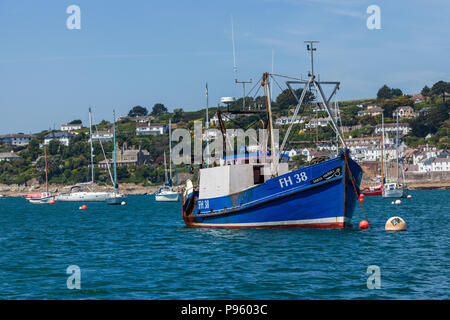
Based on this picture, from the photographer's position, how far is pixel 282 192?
3077cm

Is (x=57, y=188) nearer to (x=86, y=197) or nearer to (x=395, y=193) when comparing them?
(x=86, y=197)

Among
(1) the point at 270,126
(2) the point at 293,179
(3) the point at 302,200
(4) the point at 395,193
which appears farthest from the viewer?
(4) the point at 395,193

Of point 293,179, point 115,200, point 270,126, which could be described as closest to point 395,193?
point 115,200

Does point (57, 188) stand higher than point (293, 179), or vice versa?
point (293, 179)

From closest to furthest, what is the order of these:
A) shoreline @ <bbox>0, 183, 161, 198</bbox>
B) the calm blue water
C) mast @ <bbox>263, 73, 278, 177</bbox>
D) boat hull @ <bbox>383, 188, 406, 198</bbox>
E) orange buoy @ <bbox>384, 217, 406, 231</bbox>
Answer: the calm blue water < mast @ <bbox>263, 73, 278, 177</bbox> < orange buoy @ <bbox>384, 217, 406, 231</bbox> < boat hull @ <bbox>383, 188, 406, 198</bbox> < shoreline @ <bbox>0, 183, 161, 198</bbox>

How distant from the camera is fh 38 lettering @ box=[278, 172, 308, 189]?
99.3 feet

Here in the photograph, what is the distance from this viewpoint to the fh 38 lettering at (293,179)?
99.3ft

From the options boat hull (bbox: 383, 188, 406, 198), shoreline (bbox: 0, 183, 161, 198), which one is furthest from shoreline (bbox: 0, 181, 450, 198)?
boat hull (bbox: 383, 188, 406, 198)

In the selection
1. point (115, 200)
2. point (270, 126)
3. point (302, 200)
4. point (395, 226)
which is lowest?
point (115, 200)

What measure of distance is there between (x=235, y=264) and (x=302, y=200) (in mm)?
8498

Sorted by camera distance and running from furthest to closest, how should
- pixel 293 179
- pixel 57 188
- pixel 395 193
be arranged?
1. pixel 57 188
2. pixel 395 193
3. pixel 293 179

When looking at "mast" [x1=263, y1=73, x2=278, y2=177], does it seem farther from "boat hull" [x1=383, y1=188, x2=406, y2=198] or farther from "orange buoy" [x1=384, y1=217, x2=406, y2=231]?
"boat hull" [x1=383, y1=188, x2=406, y2=198]

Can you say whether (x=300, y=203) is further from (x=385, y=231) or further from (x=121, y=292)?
(x=121, y=292)

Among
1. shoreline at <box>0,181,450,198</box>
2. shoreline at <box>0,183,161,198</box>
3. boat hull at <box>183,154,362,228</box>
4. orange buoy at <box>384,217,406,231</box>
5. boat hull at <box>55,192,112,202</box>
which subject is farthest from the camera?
shoreline at <box>0,183,161,198</box>
